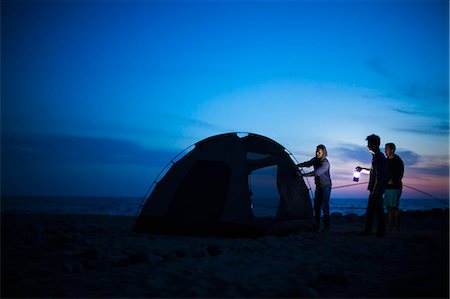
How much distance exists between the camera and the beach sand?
156 inches

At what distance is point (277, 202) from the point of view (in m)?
8.39

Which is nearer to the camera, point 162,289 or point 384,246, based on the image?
point 162,289

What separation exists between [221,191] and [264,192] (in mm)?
1080

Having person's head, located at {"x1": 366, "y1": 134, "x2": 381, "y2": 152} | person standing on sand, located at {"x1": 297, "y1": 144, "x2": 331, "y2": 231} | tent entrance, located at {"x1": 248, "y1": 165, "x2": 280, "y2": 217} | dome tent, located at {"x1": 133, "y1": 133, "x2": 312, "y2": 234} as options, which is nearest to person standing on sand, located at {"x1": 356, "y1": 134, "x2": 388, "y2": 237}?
person's head, located at {"x1": 366, "y1": 134, "x2": 381, "y2": 152}

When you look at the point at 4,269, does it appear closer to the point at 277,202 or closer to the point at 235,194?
the point at 235,194

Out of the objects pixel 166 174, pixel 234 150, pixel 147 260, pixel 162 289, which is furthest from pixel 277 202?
pixel 162 289

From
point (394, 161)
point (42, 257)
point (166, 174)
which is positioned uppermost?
point (394, 161)

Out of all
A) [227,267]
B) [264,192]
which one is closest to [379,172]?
[264,192]

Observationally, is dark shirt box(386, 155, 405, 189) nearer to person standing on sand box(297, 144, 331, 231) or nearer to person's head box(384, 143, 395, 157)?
person's head box(384, 143, 395, 157)

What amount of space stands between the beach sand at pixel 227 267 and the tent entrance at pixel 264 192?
0.94 metres

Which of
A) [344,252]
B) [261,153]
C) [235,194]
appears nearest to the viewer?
[344,252]

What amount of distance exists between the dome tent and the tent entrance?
101mm

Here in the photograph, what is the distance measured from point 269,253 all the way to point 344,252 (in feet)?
4.45

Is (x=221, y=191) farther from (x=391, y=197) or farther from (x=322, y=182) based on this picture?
(x=391, y=197)
